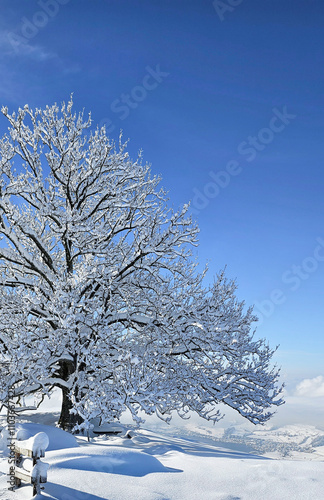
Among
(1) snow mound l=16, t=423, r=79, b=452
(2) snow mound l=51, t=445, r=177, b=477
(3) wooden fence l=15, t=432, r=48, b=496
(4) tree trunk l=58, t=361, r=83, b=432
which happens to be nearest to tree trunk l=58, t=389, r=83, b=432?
(4) tree trunk l=58, t=361, r=83, b=432

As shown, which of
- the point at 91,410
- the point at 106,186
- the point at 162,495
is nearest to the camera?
the point at 162,495

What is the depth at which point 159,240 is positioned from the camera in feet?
44.3

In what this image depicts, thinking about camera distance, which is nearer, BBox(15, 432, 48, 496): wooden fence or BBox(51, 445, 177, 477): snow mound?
BBox(15, 432, 48, 496): wooden fence

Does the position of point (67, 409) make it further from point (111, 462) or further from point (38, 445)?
point (38, 445)

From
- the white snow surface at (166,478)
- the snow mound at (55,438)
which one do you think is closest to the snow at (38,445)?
the white snow surface at (166,478)

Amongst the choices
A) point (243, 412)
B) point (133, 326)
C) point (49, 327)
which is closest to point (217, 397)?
point (243, 412)

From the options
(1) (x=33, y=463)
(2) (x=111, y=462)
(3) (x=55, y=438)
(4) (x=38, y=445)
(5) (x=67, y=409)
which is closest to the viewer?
(1) (x=33, y=463)

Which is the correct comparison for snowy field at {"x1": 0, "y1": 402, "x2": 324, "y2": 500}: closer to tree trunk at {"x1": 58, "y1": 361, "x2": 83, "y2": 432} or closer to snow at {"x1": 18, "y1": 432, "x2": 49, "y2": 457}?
snow at {"x1": 18, "y1": 432, "x2": 49, "y2": 457}

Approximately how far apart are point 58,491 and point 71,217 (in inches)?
318

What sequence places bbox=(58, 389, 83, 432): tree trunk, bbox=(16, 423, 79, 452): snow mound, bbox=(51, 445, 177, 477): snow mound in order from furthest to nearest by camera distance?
bbox=(58, 389, 83, 432): tree trunk → bbox=(16, 423, 79, 452): snow mound → bbox=(51, 445, 177, 477): snow mound

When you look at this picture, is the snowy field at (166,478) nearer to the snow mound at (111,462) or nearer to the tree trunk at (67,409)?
the snow mound at (111,462)

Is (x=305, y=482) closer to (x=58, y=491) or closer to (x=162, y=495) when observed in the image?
(x=162, y=495)

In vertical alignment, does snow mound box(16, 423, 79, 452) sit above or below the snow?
below

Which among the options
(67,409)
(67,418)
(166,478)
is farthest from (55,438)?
(67,409)
